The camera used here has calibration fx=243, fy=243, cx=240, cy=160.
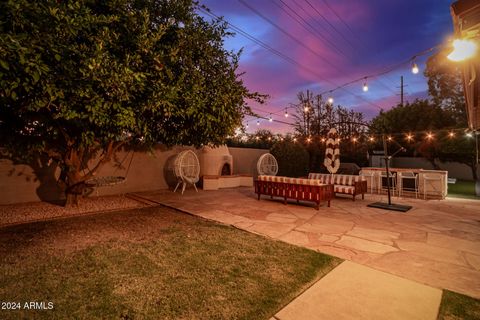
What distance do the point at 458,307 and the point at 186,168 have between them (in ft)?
30.3

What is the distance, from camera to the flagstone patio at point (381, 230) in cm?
347

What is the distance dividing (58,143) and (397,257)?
26.5ft

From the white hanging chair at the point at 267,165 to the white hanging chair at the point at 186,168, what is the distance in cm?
377

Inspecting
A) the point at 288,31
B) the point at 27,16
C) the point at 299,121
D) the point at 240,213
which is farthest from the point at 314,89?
the point at 27,16

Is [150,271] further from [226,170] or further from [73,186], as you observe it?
[226,170]

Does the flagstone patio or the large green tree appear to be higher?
the large green tree

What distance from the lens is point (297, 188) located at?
25.5ft

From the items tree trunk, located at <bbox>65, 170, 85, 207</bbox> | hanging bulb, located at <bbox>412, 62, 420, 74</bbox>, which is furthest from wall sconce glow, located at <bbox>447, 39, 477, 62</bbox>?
tree trunk, located at <bbox>65, 170, 85, 207</bbox>

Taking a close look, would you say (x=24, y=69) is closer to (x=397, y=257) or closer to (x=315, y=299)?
(x=315, y=299)

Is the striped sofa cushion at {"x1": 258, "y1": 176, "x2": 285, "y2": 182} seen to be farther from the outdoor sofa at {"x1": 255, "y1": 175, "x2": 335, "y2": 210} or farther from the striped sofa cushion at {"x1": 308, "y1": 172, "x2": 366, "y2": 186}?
the striped sofa cushion at {"x1": 308, "y1": 172, "x2": 366, "y2": 186}

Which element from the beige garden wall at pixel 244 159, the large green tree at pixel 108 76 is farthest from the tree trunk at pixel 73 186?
the beige garden wall at pixel 244 159

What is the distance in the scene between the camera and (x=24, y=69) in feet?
10.0

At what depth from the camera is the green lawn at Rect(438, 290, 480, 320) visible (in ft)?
7.76

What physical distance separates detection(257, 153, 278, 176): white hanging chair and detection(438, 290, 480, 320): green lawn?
33.7ft
